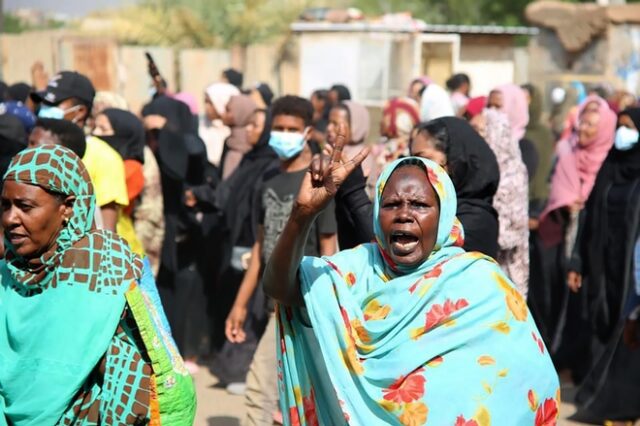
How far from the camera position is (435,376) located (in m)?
3.54

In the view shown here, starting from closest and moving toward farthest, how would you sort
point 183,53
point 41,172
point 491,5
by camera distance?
point 41,172
point 183,53
point 491,5

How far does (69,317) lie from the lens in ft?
11.3

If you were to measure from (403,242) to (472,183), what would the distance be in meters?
1.20

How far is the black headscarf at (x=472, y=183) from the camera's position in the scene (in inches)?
185

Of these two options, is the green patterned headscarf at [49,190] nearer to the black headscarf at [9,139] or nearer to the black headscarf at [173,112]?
the black headscarf at [9,139]

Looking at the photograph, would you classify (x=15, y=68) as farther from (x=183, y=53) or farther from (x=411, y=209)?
(x=411, y=209)

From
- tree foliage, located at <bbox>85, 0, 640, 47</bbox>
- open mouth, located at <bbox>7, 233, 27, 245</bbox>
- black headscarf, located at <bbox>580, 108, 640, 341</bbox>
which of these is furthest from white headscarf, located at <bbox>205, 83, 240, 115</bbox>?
tree foliage, located at <bbox>85, 0, 640, 47</bbox>

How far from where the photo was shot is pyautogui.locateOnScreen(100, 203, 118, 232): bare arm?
5539 mm

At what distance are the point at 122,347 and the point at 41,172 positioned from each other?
555 millimetres

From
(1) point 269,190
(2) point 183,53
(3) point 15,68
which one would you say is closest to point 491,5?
(2) point 183,53

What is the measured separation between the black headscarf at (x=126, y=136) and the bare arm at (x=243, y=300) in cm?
109

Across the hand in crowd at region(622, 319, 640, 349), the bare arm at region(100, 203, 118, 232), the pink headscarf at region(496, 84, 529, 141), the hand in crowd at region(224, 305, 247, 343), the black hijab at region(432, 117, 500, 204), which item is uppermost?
the black hijab at region(432, 117, 500, 204)

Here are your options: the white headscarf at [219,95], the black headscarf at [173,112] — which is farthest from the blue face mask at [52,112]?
the white headscarf at [219,95]

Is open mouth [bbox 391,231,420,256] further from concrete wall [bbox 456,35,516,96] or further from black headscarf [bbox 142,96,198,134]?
concrete wall [bbox 456,35,516,96]
